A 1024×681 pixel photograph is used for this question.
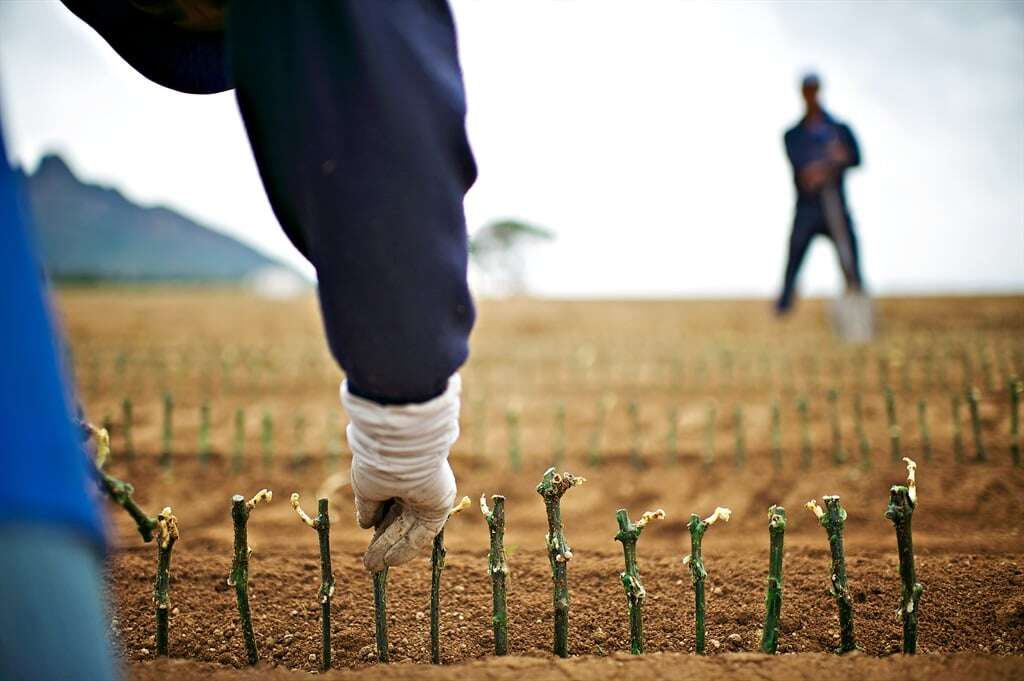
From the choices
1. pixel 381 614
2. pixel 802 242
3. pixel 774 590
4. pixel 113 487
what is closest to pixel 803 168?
pixel 802 242

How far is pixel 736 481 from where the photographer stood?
595 cm

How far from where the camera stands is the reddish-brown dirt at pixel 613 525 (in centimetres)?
258

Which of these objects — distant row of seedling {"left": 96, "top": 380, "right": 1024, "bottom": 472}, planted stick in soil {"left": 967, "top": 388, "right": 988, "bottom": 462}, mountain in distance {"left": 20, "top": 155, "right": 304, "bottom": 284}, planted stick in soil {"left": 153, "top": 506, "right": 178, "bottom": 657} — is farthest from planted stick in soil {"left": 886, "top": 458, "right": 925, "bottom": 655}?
mountain in distance {"left": 20, "top": 155, "right": 304, "bottom": 284}

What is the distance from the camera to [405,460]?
44.8 inches

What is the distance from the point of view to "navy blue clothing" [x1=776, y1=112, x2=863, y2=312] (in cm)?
483

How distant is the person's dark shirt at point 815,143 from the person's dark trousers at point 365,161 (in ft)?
14.8

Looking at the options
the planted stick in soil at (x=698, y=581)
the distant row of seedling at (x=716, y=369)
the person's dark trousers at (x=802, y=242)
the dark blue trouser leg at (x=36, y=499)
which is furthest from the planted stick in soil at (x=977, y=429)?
the dark blue trouser leg at (x=36, y=499)

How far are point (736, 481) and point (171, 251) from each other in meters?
146

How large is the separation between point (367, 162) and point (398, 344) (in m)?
0.27

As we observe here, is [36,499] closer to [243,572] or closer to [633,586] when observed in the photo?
[243,572]

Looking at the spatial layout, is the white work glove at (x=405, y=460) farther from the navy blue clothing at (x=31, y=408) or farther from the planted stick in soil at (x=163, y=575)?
the planted stick in soil at (x=163, y=575)

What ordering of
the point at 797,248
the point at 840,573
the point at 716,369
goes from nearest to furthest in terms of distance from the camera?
the point at 840,573
the point at 797,248
the point at 716,369

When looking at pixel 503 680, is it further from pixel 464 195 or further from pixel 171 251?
pixel 171 251

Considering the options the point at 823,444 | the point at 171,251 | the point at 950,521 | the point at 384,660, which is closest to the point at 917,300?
the point at 823,444
